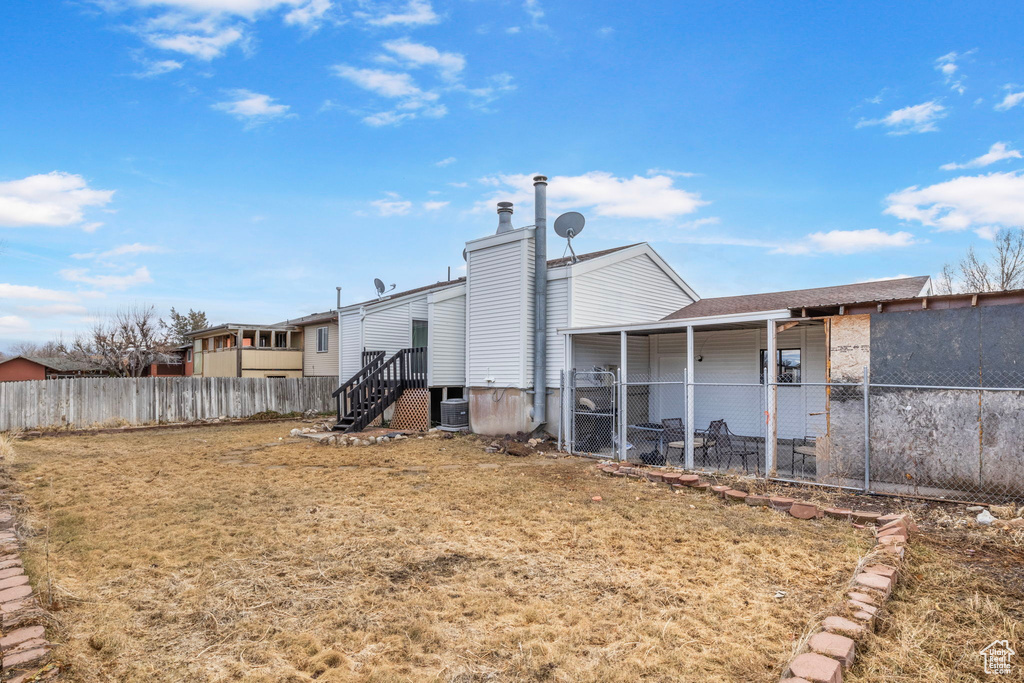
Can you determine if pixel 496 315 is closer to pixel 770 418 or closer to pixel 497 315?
pixel 497 315

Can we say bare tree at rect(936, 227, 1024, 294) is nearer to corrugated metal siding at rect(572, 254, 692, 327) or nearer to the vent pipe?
corrugated metal siding at rect(572, 254, 692, 327)

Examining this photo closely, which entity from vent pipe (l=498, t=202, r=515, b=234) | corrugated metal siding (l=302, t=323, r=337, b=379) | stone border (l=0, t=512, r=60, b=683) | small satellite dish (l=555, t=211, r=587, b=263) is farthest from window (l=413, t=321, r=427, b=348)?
stone border (l=0, t=512, r=60, b=683)

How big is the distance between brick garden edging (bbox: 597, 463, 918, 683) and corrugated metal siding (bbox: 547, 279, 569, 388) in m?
6.02

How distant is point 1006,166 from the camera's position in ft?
53.1

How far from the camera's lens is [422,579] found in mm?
4438

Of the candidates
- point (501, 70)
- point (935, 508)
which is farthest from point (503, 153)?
point (935, 508)

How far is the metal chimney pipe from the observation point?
12.8 m

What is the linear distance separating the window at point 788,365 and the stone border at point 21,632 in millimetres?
13834

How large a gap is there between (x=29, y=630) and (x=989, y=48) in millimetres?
17390

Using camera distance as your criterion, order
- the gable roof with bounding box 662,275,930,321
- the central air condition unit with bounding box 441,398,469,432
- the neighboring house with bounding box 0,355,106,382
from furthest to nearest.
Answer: the neighboring house with bounding box 0,355,106,382, the central air condition unit with bounding box 441,398,469,432, the gable roof with bounding box 662,275,930,321

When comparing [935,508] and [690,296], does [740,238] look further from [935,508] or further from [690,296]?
[935,508]

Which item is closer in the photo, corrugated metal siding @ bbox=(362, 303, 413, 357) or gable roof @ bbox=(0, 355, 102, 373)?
corrugated metal siding @ bbox=(362, 303, 413, 357)

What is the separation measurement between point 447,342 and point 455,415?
2.53 metres

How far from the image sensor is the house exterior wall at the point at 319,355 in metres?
23.1
